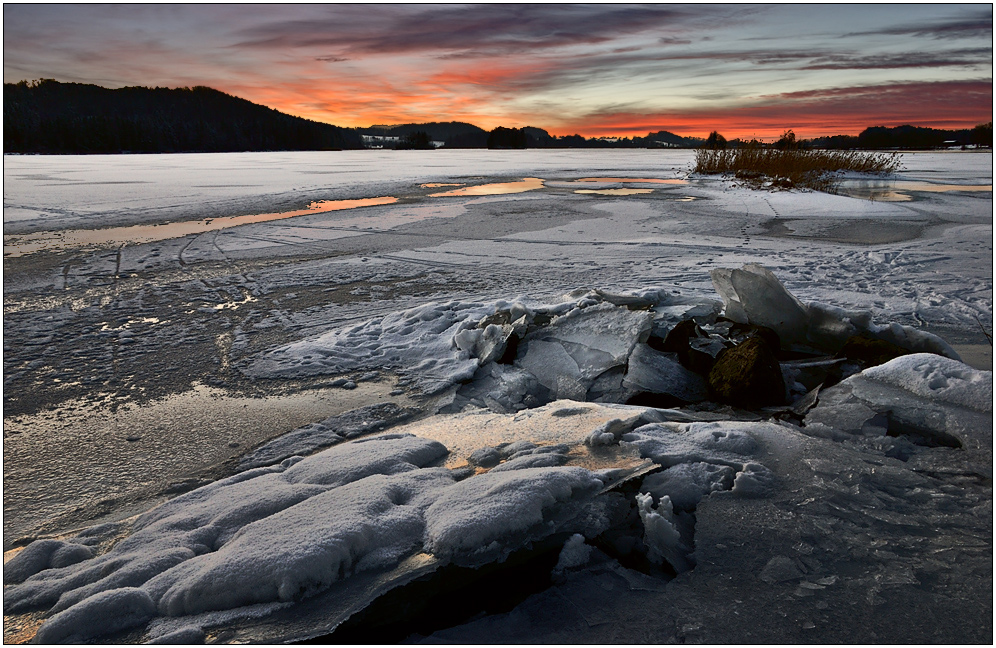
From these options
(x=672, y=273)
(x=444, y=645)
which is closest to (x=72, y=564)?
(x=444, y=645)

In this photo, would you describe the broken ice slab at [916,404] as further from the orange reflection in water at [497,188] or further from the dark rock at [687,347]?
the orange reflection in water at [497,188]

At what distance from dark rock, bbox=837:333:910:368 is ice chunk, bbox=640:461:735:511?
1811 millimetres

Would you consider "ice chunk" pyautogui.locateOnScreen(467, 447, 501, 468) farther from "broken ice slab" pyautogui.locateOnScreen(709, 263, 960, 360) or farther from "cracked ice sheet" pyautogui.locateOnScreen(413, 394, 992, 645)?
"broken ice slab" pyautogui.locateOnScreen(709, 263, 960, 360)

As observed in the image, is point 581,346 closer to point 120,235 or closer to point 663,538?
point 663,538

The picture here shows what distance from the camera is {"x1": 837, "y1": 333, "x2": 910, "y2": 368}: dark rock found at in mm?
3496

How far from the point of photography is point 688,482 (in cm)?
230

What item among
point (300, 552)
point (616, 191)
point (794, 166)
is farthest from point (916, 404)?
point (794, 166)

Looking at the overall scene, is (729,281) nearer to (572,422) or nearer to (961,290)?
(572,422)

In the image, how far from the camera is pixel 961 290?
5328mm

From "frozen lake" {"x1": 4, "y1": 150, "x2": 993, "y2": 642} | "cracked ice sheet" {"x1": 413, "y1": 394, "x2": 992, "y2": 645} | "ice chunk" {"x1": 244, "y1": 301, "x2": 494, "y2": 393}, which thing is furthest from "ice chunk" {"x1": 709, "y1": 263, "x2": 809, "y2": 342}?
"ice chunk" {"x1": 244, "y1": 301, "x2": 494, "y2": 393}

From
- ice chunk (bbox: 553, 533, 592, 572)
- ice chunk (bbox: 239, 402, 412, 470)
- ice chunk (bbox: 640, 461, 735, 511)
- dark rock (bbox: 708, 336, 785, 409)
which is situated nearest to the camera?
ice chunk (bbox: 553, 533, 592, 572)

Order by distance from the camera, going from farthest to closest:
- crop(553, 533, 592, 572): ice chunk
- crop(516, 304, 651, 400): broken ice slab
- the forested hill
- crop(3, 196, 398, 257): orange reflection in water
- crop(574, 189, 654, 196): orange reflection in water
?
the forested hill, crop(574, 189, 654, 196): orange reflection in water, crop(3, 196, 398, 257): orange reflection in water, crop(516, 304, 651, 400): broken ice slab, crop(553, 533, 592, 572): ice chunk

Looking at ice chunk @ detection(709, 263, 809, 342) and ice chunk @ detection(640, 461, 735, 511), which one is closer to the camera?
ice chunk @ detection(640, 461, 735, 511)

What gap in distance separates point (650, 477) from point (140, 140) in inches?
3323
